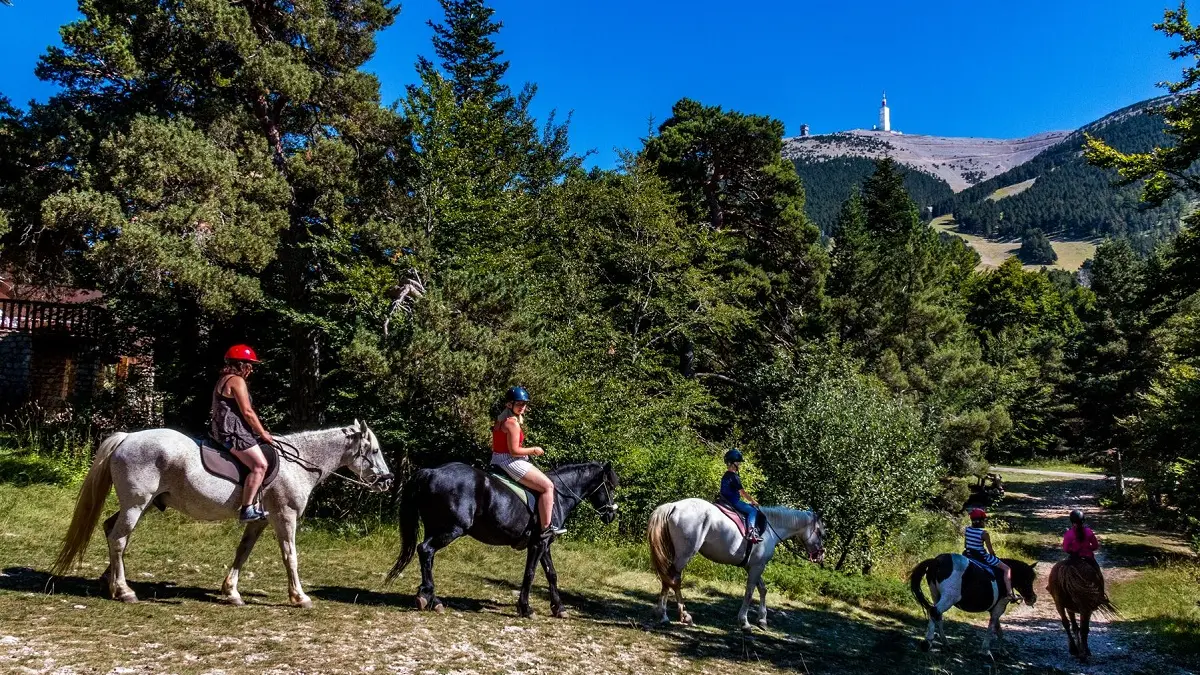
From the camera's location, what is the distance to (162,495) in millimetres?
7422

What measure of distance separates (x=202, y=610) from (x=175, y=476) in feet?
4.75

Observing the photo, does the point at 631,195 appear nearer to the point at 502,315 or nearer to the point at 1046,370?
the point at 502,315

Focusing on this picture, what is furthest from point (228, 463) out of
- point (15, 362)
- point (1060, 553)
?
point (1060, 553)

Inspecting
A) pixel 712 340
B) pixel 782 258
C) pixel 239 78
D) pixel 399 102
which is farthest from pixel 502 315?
pixel 782 258

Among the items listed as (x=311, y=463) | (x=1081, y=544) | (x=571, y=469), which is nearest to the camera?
(x=311, y=463)

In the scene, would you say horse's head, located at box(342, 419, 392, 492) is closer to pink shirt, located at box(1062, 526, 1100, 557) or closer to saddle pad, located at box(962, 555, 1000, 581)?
saddle pad, located at box(962, 555, 1000, 581)

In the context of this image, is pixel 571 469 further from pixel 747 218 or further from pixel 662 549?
pixel 747 218

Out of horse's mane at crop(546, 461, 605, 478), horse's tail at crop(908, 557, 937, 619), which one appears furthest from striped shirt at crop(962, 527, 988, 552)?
horse's mane at crop(546, 461, 605, 478)

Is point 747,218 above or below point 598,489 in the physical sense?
above

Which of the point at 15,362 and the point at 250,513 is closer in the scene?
the point at 250,513

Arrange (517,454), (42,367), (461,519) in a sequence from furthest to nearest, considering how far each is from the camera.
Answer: (42,367), (517,454), (461,519)

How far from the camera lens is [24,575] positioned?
25.7 ft

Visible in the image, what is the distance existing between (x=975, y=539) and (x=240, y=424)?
10588 mm

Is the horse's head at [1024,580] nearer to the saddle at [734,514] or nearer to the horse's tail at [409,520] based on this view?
the saddle at [734,514]
